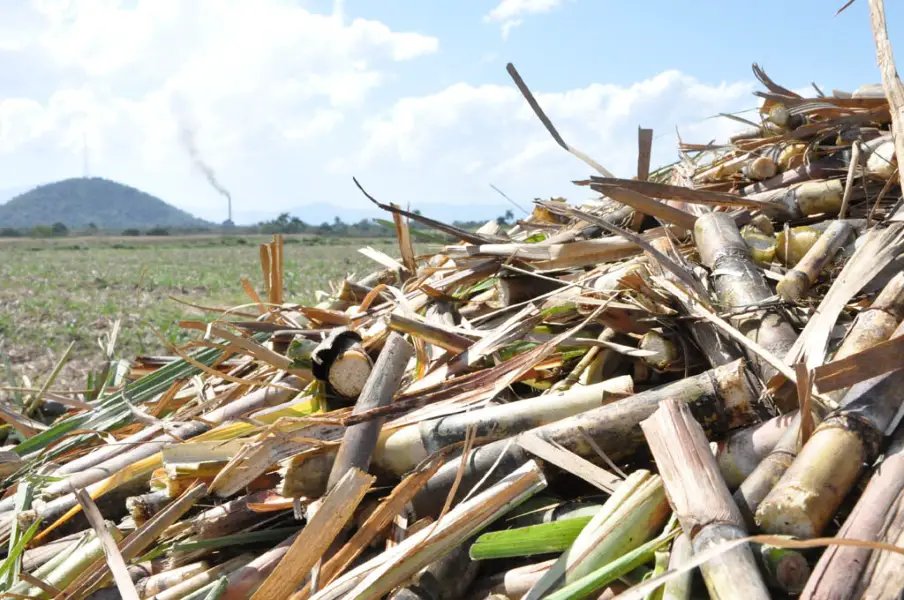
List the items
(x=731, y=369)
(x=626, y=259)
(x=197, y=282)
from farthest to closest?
(x=197, y=282), (x=626, y=259), (x=731, y=369)

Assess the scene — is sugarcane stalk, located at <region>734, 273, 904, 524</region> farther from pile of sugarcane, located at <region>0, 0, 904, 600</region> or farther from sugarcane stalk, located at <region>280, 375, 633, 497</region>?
sugarcane stalk, located at <region>280, 375, 633, 497</region>

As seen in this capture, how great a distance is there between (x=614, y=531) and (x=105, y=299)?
22.5 meters

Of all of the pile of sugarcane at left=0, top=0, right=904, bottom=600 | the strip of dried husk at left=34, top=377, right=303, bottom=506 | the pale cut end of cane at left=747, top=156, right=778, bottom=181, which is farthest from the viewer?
the pale cut end of cane at left=747, top=156, right=778, bottom=181

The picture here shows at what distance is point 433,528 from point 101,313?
18294mm

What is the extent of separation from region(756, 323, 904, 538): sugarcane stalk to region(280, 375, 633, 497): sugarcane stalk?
0.58m

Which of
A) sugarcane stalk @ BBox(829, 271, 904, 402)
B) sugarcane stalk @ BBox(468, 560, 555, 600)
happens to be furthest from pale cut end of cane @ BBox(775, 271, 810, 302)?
sugarcane stalk @ BBox(468, 560, 555, 600)

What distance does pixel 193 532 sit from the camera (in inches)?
87.1

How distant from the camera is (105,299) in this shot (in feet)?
70.2

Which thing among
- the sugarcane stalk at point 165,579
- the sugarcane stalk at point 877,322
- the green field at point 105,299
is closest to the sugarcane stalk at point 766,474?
the sugarcane stalk at point 877,322

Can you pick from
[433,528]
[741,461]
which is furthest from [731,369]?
[433,528]

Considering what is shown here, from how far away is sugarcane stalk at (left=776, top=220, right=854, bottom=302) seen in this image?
2348 millimetres

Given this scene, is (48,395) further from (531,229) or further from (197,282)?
(197,282)

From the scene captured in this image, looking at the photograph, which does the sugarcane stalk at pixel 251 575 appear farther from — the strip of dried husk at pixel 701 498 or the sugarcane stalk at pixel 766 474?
the sugarcane stalk at pixel 766 474

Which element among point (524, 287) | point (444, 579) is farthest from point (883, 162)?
point (444, 579)
